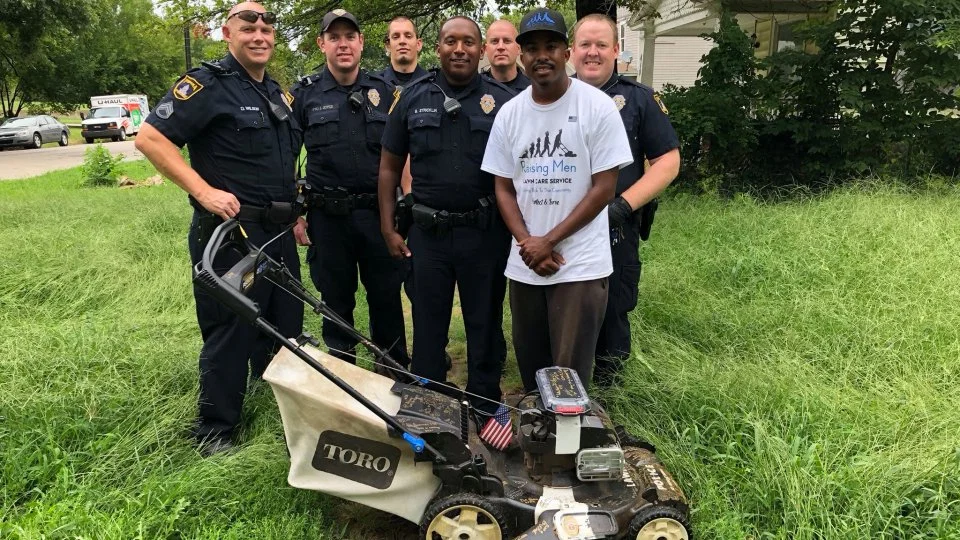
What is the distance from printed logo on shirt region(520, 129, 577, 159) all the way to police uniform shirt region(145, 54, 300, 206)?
123 centimetres

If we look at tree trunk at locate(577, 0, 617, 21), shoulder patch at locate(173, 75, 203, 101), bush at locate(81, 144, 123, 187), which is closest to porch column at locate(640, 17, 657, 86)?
tree trunk at locate(577, 0, 617, 21)

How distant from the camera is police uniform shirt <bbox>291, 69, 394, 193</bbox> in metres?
3.73

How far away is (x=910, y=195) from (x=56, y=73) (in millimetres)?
42349

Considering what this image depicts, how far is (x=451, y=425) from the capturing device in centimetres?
245

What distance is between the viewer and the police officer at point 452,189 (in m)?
3.12

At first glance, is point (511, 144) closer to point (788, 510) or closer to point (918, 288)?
point (788, 510)

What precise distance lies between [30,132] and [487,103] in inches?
1045

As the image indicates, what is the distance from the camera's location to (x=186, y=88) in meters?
2.88

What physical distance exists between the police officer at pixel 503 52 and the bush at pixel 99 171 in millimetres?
11128

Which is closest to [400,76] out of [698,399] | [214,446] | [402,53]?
[402,53]

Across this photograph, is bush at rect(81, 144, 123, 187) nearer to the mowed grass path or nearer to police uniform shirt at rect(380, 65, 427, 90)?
the mowed grass path

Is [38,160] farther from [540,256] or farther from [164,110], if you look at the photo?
[540,256]

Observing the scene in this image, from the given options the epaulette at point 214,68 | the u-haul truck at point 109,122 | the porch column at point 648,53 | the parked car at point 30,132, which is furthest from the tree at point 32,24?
the epaulette at point 214,68

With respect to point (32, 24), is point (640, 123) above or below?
below
